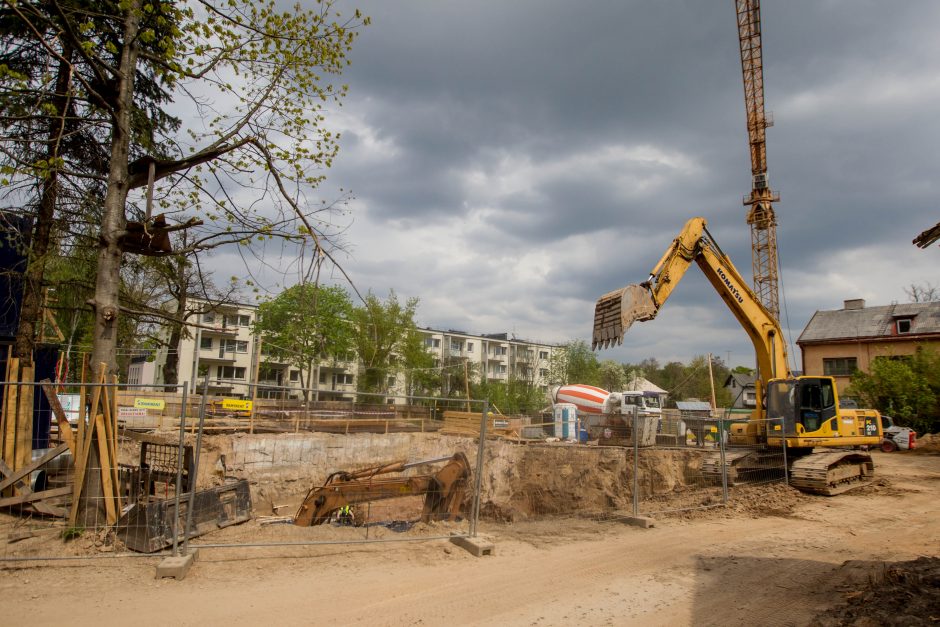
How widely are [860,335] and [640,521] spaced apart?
4116cm

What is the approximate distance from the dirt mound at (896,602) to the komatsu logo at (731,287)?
9.42 m

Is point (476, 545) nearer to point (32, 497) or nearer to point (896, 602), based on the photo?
point (896, 602)

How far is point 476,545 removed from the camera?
7.47 m

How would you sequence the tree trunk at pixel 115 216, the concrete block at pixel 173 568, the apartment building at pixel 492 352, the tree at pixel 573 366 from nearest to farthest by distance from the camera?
the concrete block at pixel 173 568
the tree trunk at pixel 115 216
the tree at pixel 573 366
the apartment building at pixel 492 352

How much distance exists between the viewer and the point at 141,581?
591cm

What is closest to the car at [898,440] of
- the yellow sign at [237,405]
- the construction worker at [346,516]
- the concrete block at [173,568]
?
the construction worker at [346,516]

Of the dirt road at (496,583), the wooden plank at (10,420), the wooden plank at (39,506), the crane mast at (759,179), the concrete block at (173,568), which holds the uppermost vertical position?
the crane mast at (759,179)

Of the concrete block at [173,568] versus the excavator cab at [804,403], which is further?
the excavator cab at [804,403]

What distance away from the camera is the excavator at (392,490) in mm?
8781

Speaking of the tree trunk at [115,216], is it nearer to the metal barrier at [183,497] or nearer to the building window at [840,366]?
the metal barrier at [183,497]

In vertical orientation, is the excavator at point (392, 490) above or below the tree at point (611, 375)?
below

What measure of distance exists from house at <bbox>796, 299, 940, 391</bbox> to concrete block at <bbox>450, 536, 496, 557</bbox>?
40.8m

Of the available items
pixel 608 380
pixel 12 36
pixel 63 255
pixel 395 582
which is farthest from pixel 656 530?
pixel 608 380

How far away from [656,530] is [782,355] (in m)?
8.20
